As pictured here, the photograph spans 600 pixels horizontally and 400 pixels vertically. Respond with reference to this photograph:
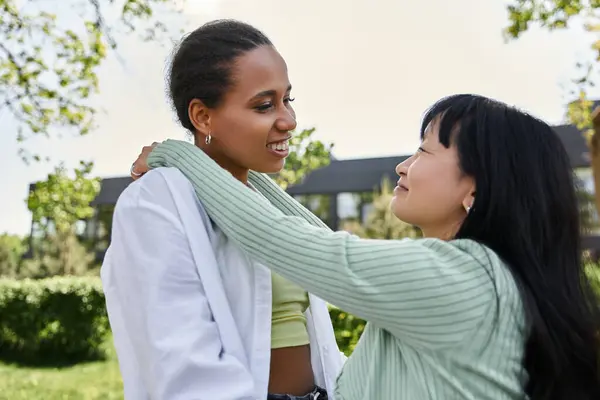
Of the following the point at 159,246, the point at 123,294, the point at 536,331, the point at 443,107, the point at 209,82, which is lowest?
the point at 536,331

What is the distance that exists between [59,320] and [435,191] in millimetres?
10561

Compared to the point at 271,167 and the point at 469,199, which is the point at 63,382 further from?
the point at 469,199

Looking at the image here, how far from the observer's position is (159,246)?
55.1 inches

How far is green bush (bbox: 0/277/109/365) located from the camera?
10633 mm

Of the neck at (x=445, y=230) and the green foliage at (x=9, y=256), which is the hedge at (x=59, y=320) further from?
the green foliage at (x=9, y=256)

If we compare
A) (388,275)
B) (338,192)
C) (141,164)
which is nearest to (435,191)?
(388,275)

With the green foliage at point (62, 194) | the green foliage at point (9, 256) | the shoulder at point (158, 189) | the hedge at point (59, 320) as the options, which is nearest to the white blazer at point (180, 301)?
the shoulder at point (158, 189)

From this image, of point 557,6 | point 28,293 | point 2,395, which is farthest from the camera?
point 28,293

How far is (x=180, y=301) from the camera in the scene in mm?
1361

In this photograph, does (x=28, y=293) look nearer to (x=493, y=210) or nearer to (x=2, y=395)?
A: (x=2, y=395)

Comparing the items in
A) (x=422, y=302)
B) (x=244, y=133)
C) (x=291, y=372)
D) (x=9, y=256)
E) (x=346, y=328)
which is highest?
(x=244, y=133)

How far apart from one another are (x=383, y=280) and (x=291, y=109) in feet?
2.40

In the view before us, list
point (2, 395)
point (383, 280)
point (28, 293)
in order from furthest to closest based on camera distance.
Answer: point (28, 293) → point (2, 395) → point (383, 280)

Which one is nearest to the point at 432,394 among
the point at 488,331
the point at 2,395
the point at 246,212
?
the point at 488,331
